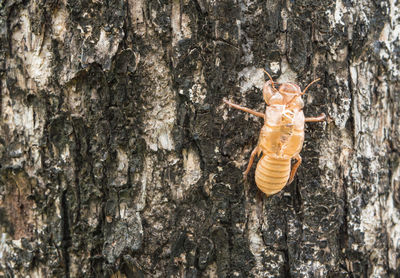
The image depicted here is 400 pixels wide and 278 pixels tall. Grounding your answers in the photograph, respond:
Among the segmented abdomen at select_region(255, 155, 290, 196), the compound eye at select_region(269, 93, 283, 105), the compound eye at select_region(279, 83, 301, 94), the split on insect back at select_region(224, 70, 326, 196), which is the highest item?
the compound eye at select_region(279, 83, 301, 94)

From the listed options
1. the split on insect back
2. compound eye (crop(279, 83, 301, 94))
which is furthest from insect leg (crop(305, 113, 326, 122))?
compound eye (crop(279, 83, 301, 94))

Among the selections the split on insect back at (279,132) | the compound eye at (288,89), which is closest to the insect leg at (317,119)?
the split on insect back at (279,132)

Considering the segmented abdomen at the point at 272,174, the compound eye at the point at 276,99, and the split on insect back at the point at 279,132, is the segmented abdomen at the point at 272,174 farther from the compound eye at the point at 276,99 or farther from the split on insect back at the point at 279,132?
the compound eye at the point at 276,99

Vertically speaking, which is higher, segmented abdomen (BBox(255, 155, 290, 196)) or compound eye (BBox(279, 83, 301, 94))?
compound eye (BBox(279, 83, 301, 94))

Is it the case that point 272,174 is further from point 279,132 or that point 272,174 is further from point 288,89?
point 288,89

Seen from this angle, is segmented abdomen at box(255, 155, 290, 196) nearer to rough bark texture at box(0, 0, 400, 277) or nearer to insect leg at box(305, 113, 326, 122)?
rough bark texture at box(0, 0, 400, 277)

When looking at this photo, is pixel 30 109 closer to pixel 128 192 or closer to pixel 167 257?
pixel 128 192

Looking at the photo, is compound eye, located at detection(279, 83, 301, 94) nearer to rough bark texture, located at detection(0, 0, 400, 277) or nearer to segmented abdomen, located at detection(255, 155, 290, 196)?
rough bark texture, located at detection(0, 0, 400, 277)
